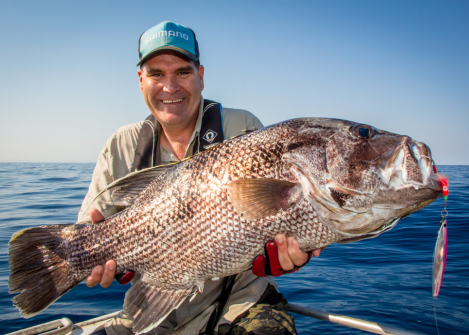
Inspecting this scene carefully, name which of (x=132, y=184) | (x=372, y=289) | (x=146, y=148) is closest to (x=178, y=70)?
(x=146, y=148)

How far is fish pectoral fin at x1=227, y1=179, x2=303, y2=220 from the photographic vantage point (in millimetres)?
1940

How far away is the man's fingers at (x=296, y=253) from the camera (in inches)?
81.3

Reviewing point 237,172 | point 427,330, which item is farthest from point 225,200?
point 427,330

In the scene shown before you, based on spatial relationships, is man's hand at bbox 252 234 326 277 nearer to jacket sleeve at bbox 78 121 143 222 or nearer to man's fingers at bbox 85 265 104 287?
man's fingers at bbox 85 265 104 287

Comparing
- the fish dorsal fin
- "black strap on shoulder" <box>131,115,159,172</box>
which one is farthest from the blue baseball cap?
the fish dorsal fin

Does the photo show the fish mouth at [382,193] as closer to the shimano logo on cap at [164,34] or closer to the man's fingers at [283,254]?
the man's fingers at [283,254]

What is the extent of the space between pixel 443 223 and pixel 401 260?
5679 mm

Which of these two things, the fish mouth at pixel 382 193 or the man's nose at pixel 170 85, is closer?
the fish mouth at pixel 382 193

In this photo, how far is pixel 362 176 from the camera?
1829 mm

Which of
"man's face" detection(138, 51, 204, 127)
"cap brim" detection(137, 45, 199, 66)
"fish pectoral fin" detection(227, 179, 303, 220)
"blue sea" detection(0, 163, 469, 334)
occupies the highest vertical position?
"cap brim" detection(137, 45, 199, 66)

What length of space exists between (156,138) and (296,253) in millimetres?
1946

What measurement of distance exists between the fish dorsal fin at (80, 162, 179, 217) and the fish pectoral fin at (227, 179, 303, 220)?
2.83ft

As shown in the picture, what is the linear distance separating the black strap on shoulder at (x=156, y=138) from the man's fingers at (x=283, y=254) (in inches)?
55.7

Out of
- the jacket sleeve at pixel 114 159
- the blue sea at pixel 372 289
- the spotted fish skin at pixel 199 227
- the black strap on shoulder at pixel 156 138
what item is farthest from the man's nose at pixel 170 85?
the blue sea at pixel 372 289
